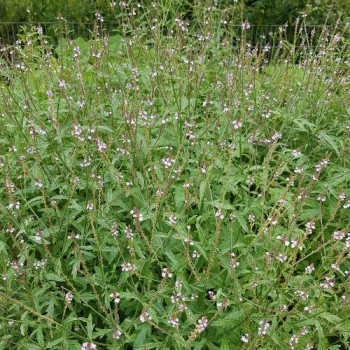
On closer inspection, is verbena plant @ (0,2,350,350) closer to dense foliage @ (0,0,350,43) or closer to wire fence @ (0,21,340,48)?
wire fence @ (0,21,340,48)

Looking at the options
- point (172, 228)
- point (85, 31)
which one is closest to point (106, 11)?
point (85, 31)

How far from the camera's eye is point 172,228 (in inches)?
95.8

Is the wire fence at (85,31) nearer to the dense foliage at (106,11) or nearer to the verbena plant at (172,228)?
the dense foliage at (106,11)

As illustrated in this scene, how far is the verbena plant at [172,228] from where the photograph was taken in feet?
7.75

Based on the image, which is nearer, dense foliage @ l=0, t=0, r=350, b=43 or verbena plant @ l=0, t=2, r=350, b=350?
verbena plant @ l=0, t=2, r=350, b=350

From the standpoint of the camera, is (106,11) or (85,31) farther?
(106,11)

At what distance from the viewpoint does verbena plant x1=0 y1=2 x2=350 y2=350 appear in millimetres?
2363

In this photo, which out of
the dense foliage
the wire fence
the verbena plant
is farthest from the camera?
the dense foliage

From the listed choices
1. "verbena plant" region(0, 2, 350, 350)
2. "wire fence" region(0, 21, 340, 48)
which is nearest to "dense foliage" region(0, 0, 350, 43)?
"wire fence" region(0, 21, 340, 48)

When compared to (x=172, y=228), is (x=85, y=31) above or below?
below

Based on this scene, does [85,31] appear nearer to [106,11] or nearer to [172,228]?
[106,11]

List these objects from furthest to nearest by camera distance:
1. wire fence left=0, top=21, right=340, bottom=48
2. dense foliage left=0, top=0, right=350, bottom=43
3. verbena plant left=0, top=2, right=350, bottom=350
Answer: dense foliage left=0, top=0, right=350, bottom=43 → wire fence left=0, top=21, right=340, bottom=48 → verbena plant left=0, top=2, right=350, bottom=350

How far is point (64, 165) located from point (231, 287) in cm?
116

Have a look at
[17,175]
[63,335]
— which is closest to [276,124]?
[17,175]
